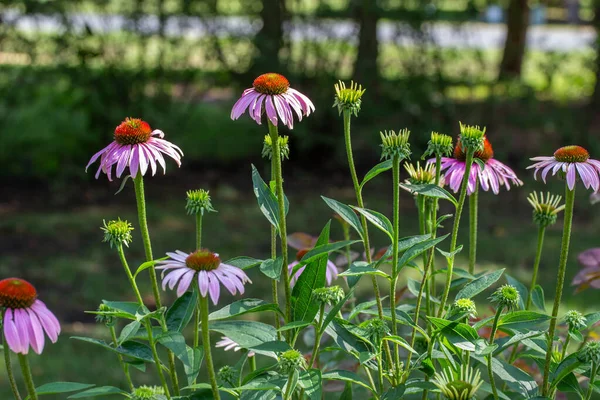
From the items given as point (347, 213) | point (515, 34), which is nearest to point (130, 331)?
point (347, 213)

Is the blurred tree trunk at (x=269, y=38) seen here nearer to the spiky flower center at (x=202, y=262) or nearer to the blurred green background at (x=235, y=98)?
the blurred green background at (x=235, y=98)

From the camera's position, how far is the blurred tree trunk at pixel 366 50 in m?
5.76

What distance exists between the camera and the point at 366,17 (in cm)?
572

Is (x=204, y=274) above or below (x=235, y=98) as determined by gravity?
above

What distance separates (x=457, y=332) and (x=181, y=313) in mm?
449

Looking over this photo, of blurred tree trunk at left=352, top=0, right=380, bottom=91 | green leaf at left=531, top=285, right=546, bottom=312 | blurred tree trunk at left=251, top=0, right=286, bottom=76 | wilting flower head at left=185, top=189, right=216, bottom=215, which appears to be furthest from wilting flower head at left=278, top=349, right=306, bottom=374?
blurred tree trunk at left=352, top=0, right=380, bottom=91

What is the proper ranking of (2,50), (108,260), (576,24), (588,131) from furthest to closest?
1. (576,24)
2. (588,131)
3. (2,50)
4. (108,260)

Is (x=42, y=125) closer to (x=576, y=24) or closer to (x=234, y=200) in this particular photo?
(x=234, y=200)

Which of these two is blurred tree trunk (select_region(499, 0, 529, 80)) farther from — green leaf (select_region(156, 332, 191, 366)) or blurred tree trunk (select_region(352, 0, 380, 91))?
green leaf (select_region(156, 332, 191, 366))

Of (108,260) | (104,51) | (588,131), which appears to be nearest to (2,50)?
(104,51)

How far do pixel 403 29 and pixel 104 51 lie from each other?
6.74 feet

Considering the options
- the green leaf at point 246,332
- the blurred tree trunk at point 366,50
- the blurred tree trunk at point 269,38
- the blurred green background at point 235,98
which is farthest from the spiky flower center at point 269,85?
the blurred tree trunk at point 366,50

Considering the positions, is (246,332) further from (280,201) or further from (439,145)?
(439,145)

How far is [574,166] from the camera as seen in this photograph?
1377 millimetres
